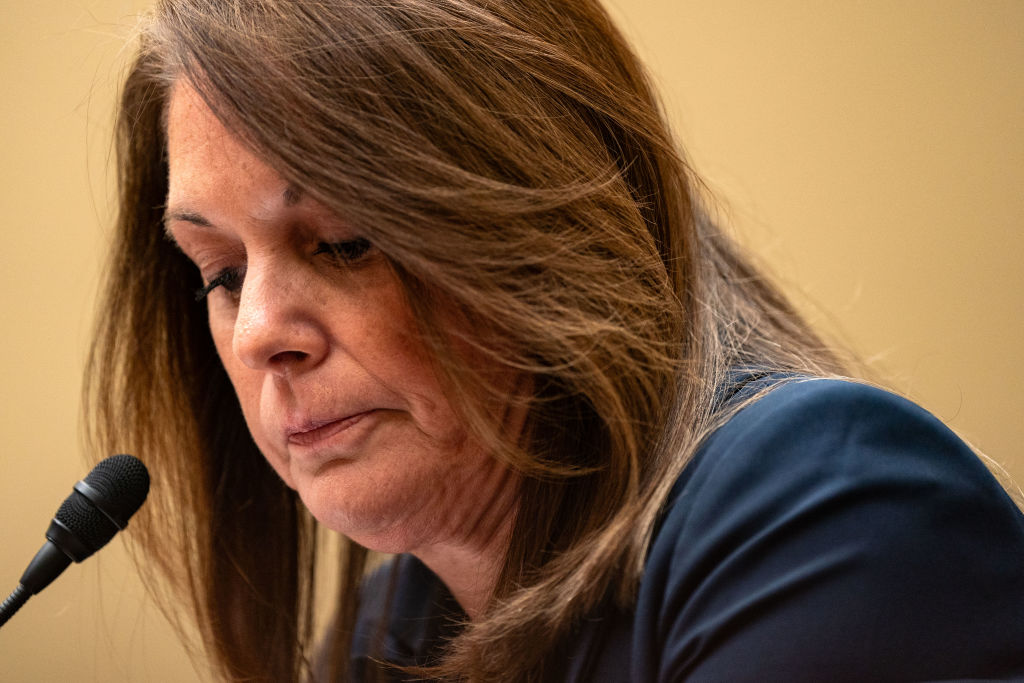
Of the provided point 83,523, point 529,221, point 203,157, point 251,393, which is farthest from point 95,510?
point 529,221

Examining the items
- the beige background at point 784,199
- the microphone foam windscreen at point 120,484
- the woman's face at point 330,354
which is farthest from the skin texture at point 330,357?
the beige background at point 784,199

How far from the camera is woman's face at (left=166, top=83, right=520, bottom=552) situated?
0.72 m

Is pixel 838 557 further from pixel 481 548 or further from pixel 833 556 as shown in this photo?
pixel 481 548

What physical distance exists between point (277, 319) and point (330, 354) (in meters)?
0.04

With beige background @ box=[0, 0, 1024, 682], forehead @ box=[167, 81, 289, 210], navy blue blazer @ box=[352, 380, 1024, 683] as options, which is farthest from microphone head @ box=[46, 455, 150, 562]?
beige background @ box=[0, 0, 1024, 682]

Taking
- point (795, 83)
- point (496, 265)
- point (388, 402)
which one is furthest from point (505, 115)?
point (795, 83)

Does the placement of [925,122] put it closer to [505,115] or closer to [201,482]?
[505,115]

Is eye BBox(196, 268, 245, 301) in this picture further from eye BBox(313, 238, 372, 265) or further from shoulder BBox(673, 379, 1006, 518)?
shoulder BBox(673, 379, 1006, 518)

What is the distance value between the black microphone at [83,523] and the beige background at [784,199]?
2.02ft

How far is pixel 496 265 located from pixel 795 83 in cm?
90

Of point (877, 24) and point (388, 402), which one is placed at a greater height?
point (877, 24)

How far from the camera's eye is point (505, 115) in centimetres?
70

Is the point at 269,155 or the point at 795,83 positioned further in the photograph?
the point at 795,83

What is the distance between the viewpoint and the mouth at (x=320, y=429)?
740 mm
